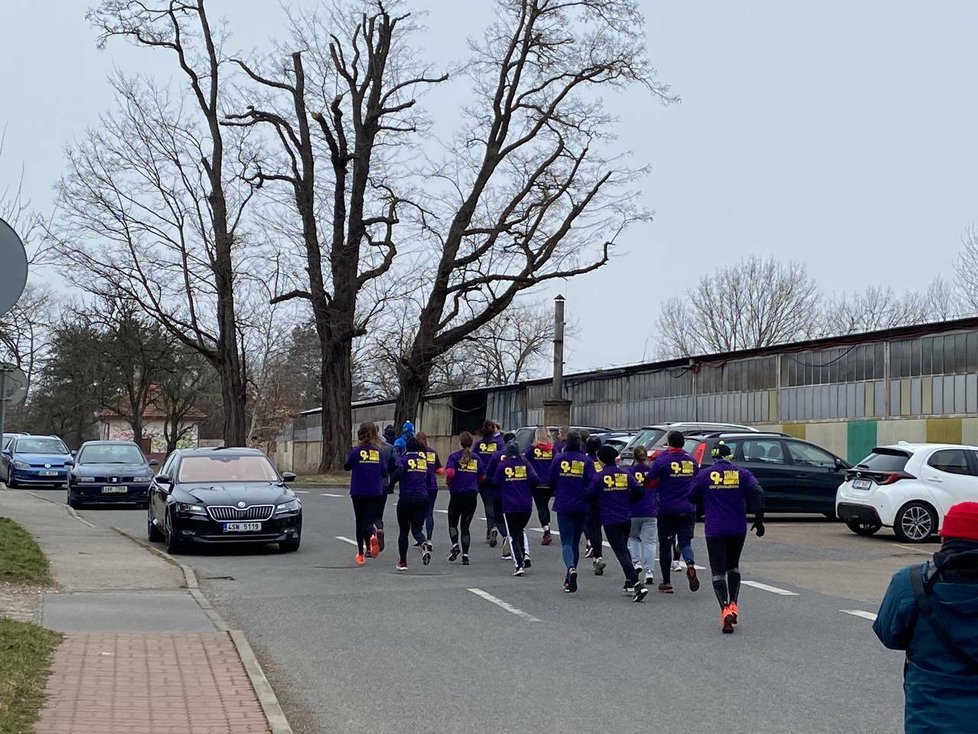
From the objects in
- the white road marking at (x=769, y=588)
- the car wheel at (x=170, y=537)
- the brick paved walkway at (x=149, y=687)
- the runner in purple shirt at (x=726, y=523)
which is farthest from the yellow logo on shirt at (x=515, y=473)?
the brick paved walkway at (x=149, y=687)

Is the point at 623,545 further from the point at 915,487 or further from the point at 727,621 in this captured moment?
the point at 915,487

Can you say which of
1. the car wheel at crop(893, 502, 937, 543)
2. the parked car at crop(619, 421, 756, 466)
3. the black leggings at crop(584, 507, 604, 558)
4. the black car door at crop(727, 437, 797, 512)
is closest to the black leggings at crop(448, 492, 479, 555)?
the black leggings at crop(584, 507, 604, 558)

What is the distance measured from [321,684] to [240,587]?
562 cm

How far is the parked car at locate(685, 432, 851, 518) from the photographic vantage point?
23.3m

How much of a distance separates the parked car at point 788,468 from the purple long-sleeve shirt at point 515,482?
830cm

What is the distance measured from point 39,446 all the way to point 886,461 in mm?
26793

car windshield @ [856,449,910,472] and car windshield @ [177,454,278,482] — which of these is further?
car windshield @ [856,449,910,472]

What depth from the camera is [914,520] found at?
2016 cm

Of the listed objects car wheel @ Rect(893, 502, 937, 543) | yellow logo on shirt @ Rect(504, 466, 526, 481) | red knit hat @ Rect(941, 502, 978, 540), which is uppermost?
red knit hat @ Rect(941, 502, 978, 540)

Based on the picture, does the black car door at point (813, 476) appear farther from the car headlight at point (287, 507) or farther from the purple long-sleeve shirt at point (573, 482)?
the purple long-sleeve shirt at point (573, 482)

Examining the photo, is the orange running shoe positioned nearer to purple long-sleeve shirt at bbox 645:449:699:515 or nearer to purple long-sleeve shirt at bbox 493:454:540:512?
purple long-sleeve shirt at bbox 645:449:699:515

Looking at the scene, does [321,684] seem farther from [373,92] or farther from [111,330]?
[111,330]

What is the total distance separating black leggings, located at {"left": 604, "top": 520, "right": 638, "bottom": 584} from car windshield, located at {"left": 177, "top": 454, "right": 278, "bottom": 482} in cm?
658

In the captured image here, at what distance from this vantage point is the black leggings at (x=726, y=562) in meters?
11.4
